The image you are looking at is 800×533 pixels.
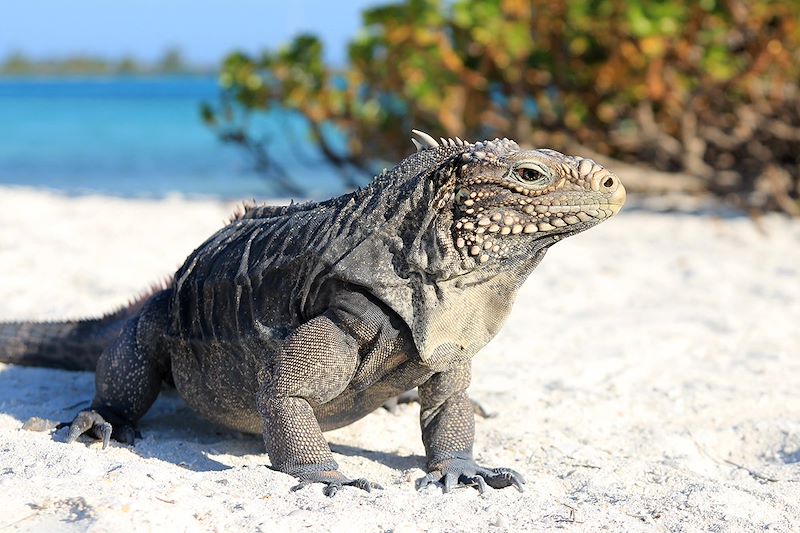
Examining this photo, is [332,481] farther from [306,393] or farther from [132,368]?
[132,368]

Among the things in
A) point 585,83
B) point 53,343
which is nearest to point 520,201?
point 53,343

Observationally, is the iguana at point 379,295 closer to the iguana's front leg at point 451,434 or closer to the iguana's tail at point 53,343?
Answer: the iguana's front leg at point 451,434

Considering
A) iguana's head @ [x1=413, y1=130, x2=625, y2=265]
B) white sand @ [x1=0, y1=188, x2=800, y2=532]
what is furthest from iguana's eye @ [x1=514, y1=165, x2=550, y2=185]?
white sand @ [x1=0, y1=188, x2=800, y2=532]

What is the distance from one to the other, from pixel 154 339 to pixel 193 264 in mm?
349

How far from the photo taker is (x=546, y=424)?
451 centimetres

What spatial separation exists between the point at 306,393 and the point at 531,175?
100 centimetres

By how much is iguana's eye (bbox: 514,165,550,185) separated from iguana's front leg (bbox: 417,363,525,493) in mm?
767

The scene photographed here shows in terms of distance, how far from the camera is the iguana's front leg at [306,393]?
3.31 metres

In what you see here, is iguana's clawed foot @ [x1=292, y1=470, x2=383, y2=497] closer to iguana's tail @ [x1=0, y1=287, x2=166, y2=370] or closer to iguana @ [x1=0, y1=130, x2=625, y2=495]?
iguana @ [x1=0, y1=130, x2=625, y2=495]

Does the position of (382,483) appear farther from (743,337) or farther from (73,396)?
(743,337)

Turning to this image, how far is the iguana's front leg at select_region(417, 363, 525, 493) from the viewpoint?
3.54 metres

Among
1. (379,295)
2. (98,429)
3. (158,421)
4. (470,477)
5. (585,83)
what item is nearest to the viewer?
(379,295)

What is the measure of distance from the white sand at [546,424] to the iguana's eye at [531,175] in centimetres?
102

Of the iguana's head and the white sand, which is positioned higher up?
the iguana's head
